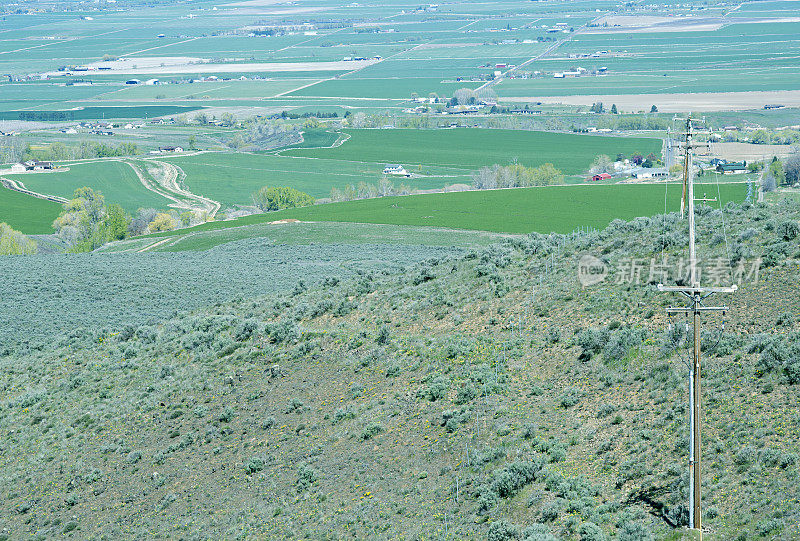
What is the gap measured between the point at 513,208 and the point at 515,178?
33.7 meters

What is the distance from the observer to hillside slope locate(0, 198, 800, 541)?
21.7m

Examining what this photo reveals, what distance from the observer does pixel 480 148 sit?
157750mm

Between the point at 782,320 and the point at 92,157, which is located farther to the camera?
the point at 92,157

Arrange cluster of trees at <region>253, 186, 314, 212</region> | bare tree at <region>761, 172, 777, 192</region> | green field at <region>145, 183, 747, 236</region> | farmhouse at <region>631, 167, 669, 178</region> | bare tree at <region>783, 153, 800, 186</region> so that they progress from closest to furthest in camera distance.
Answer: green field at <region>145, 183, 747, 236</region>
bare tree at <region>761, 172, 777, 192</region>
bare tree at <region>783, 153, 800, 186</region>
farmhouse at <region>631, 167, 669, 178</region>
cluster of trees at <region>253, 186, 314, 212</region>

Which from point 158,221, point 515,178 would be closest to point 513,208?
point 515,178

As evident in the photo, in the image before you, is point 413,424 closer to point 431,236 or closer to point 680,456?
point 680,456

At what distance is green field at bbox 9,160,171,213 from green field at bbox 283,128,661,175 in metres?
30.0

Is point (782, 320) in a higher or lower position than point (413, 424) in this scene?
higher

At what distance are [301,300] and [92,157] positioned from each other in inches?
5276

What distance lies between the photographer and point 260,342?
37.8 meters

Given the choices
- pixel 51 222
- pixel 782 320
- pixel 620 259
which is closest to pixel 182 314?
pixel 620 259

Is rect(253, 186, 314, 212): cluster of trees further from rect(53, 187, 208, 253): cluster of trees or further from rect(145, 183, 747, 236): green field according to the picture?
rect(145, 183, 747, 236): green field

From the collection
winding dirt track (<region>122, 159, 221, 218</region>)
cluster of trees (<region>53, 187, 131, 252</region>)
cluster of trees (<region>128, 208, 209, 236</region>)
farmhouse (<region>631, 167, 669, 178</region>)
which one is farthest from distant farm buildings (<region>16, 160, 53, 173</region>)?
farmhouse (<region>631, 167, 669, 178</region>)

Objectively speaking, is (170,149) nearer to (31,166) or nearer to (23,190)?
(31,166)
